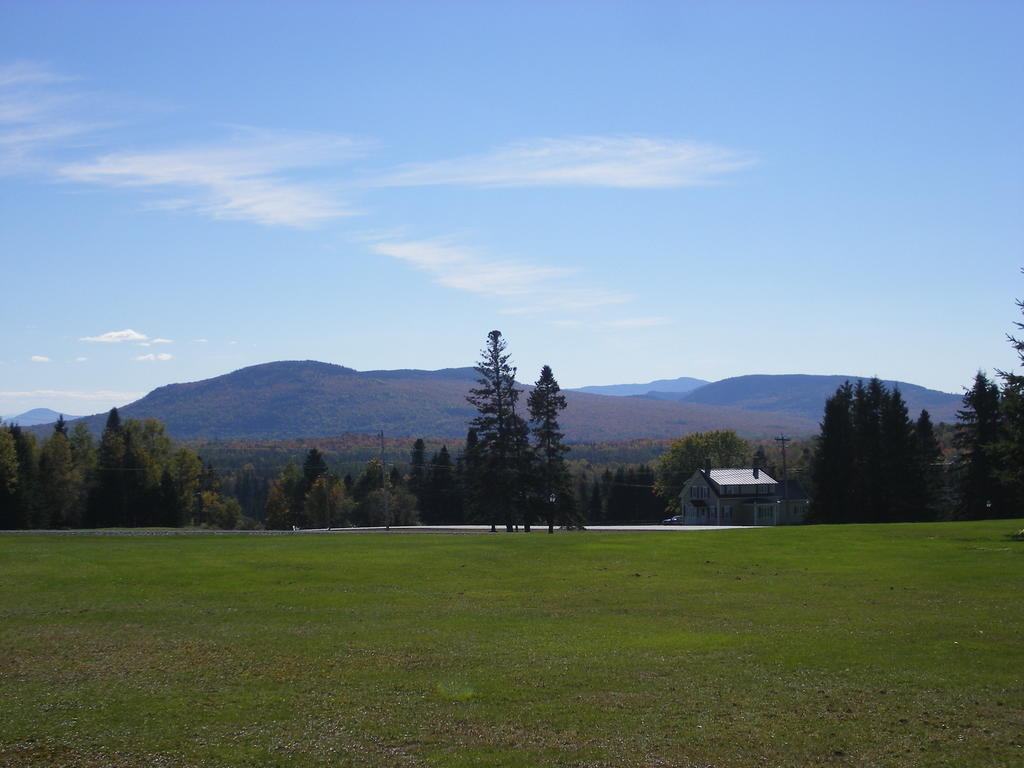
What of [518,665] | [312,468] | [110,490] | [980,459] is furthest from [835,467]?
[518,665]

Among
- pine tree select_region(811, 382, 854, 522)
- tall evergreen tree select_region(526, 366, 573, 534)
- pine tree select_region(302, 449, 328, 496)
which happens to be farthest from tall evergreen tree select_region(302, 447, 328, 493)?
pine tree select_region(811, 382, 854, 522)

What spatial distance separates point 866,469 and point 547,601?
68.9 m

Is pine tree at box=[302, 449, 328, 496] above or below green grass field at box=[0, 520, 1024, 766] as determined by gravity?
above

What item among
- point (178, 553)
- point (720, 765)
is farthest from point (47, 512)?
point (720, 765)

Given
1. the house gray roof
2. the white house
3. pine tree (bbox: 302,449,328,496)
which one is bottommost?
the white house

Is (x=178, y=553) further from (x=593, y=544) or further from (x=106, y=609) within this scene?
(x=593, y=544)

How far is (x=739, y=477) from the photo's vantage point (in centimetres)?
10800

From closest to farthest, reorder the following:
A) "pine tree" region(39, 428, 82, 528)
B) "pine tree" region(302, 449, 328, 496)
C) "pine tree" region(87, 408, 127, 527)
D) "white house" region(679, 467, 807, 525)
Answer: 1. "pine tree" region(39, 428, 82, 528)
2. "pine tree" region(87, 408, 127, 527)
3. "white house" region(679, 467, 807, 525)
4. "pine tree" region(302, 449, 328, 496)

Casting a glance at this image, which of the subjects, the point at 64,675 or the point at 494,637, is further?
the point at 494,637

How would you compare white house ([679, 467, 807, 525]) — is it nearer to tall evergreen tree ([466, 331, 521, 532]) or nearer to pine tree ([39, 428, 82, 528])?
tall evergreen tree ([466, 331, 521, 532])

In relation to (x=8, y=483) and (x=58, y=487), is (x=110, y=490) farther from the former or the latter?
(x=8, y=483)

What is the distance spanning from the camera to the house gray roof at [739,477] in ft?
351

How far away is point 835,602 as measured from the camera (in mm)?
22891

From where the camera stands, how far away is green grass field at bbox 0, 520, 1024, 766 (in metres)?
11.8
